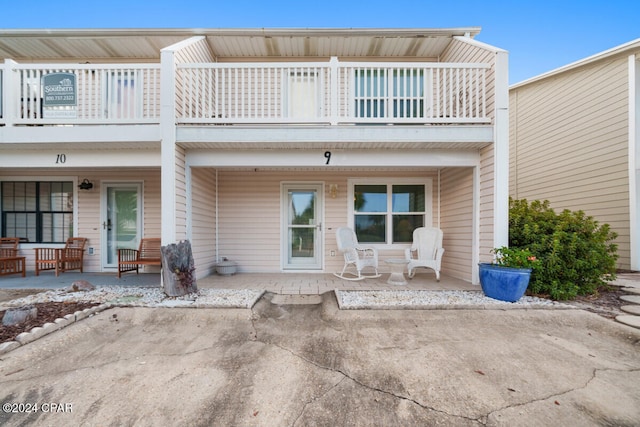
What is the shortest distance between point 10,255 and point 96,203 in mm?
2053

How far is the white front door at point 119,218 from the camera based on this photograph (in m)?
6.13

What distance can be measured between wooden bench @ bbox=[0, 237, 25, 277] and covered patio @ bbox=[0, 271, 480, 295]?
1.33 feet

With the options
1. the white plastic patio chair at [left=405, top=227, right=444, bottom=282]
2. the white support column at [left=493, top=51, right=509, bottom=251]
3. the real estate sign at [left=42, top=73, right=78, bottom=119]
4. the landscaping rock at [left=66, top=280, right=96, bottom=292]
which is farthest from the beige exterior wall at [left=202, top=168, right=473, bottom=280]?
the real estate sign at [left=42, top=73, right=78, bottom=119]

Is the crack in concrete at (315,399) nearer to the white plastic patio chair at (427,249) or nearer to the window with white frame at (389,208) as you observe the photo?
the white plastic patio chair at (427,249)

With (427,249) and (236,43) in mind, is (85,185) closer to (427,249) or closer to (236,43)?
(236,43)

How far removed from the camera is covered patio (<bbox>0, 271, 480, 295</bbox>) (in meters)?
4.59

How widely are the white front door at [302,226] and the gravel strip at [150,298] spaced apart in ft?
6.19

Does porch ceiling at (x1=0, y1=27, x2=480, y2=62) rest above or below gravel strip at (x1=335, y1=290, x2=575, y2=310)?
above

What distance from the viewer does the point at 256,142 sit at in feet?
14.7

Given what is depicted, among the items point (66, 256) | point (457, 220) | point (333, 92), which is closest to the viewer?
point (333, 92)

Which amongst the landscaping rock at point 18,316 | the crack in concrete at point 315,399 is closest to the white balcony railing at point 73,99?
the landscaping rock at point 18,316

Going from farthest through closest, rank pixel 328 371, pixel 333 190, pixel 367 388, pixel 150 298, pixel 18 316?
pixel 333 190, pixel 150 298, pixel 18 316, pixel 328 371, pixel 367 388

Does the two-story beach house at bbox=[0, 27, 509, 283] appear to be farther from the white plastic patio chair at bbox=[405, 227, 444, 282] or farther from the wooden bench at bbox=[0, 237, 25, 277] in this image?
the white plastic patio chair at bbox=[405, 227, 444, 282]

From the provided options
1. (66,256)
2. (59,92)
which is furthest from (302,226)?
(66,256)
